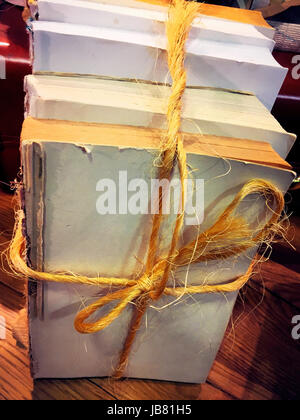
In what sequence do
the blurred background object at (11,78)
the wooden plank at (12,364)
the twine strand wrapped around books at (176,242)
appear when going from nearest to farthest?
the twine strand wrapped around books at (176,242) < the wooden plank at (12,364) < the blurred background object at (11,78)

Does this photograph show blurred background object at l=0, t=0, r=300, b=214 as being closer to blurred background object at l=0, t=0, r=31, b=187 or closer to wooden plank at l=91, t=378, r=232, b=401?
blurred background object at l=0, t=0, r=31, b=187

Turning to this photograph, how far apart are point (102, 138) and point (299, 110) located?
1.58 ft

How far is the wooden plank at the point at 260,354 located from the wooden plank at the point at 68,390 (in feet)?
0.52

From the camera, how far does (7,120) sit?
0.65 meters

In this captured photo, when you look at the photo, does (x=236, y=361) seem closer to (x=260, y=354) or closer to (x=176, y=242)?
(x=260, y=354)

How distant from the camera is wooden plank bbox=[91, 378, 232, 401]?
0.51 metres

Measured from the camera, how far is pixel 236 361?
0.57 m

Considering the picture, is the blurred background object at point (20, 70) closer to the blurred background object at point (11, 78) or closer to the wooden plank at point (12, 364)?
the blurred background object at point (11, 78)

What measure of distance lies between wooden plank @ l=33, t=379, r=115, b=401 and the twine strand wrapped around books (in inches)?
5.4

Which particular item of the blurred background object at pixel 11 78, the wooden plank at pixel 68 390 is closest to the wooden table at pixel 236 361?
the wooden plank at pixel 68 390

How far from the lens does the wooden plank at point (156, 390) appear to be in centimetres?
51

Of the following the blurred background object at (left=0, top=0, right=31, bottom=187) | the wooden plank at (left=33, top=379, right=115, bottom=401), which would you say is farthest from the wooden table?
the blurred background object at (left=0, top=0, right=31, bottom=187)

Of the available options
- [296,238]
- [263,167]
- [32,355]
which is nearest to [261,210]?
[263,167]

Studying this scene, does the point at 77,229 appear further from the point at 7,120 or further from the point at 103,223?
the point at 7,120
